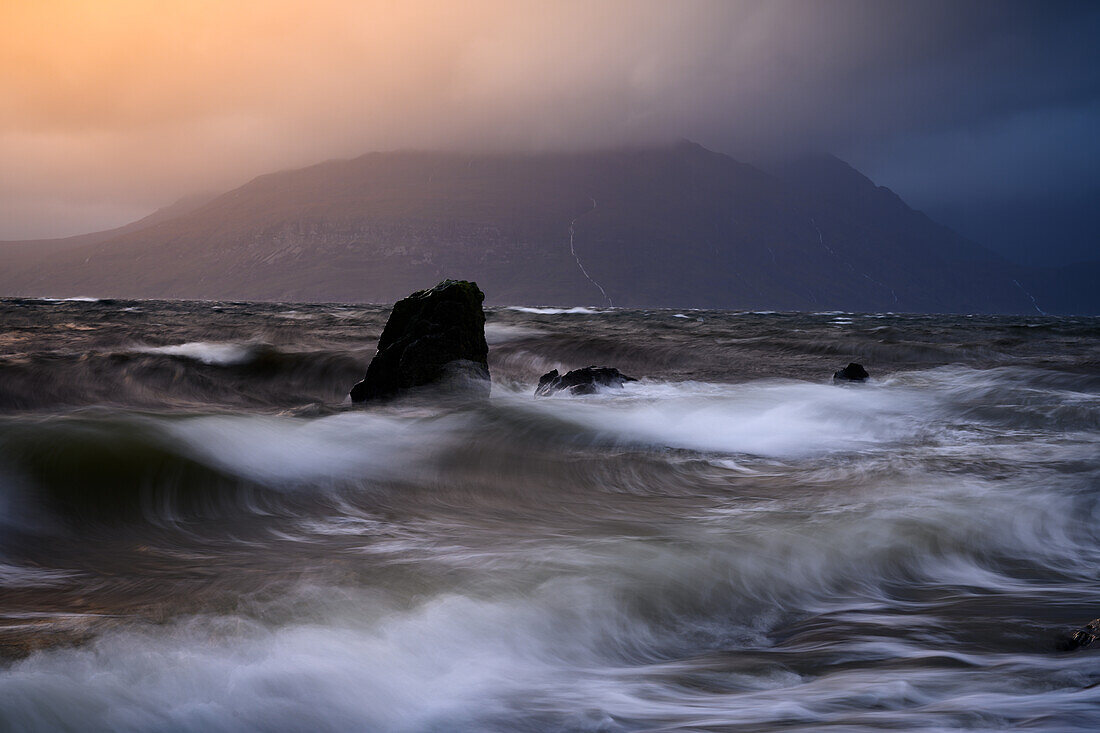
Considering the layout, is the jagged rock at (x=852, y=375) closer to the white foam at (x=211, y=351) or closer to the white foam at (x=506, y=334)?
the white foam at (x=506, y=334)

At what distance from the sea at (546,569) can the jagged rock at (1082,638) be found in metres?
0.16

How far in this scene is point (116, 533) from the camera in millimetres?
5641

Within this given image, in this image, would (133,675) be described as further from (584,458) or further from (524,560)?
(584,458)

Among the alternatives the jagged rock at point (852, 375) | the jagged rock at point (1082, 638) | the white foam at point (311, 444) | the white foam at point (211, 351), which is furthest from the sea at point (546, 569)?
the white foam at point (211, 351)

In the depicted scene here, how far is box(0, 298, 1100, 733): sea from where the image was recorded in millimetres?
2984

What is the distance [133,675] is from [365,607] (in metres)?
1.15

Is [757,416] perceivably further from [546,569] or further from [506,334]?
[506,334]

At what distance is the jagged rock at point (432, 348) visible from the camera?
39.1 ft

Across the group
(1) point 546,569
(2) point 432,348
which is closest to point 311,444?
(2) point 432,348

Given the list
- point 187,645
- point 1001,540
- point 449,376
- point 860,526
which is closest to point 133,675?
point 187,645

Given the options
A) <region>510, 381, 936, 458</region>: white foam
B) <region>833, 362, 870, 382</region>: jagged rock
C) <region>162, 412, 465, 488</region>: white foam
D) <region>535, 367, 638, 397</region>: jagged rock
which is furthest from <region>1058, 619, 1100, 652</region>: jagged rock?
<region>833, 362, 870, 382</region>: jagged rock

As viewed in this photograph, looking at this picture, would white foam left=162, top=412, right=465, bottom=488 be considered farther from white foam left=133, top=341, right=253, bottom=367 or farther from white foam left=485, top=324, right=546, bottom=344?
white foam left=485, top=324, right=546, bottom=344

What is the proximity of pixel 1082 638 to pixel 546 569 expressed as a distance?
8.92ft

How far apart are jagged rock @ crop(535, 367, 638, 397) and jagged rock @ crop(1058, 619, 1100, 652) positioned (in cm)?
998
